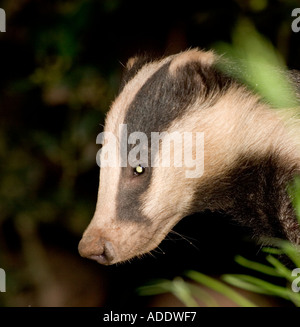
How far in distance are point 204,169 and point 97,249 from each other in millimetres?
458

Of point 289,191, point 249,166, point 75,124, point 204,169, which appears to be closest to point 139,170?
point 204,169

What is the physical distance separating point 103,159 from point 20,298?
2.25 meters

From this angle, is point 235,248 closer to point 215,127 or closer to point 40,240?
point 215,127

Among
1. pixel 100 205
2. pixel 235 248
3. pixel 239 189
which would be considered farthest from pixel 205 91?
pixel 235 248

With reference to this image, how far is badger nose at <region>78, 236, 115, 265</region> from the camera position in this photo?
2023 millimetres

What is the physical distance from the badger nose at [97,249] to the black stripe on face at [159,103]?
0.10 metres

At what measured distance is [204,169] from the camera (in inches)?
84.4

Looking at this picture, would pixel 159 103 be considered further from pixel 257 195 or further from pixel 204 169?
pixel 257 195

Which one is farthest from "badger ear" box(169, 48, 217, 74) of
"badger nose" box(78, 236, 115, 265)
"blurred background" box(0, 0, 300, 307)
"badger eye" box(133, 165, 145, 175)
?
"blurred background" box(0, 0, 300, 307)

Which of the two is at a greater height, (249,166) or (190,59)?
(190,59)

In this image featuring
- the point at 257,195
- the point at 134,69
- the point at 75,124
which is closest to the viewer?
the point at 257,195

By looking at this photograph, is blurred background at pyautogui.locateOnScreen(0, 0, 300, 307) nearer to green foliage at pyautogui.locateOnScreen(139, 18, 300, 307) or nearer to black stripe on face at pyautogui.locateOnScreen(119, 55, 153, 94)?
black stripe on face at pyautogui.locateOnScreen(119, 55, 153, 94)

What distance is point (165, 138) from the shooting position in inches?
81.0

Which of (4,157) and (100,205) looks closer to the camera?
(100,205)
